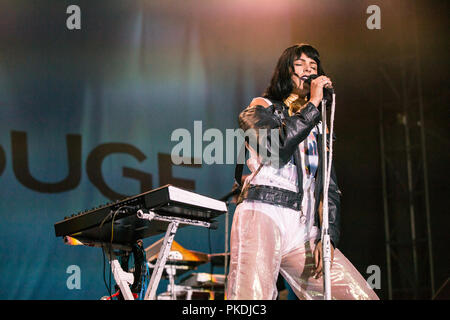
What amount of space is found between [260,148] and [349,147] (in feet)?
14.6

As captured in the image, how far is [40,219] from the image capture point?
206 inches

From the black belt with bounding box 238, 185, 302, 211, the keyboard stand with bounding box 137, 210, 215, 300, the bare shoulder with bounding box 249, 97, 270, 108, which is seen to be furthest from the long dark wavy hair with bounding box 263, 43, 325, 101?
the keyboard stand with bounding box 137, 210, 215, 300

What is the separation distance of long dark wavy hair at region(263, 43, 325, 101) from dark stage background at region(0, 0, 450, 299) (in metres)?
3.44

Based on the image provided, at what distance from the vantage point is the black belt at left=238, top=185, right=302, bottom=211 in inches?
79.4

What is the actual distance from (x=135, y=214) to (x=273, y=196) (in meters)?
0.67

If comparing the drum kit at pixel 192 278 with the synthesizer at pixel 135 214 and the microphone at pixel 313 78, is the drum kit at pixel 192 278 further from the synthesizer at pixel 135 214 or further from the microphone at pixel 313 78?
the microphone at pixel 313 78

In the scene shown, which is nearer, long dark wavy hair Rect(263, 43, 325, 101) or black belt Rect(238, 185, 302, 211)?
black belt Rect(238, 185, 302, 211)

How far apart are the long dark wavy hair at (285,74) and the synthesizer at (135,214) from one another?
607 mm

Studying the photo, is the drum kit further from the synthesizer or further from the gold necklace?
the gold necklace

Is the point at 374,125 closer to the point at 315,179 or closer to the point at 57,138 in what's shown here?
the point at 57,138
